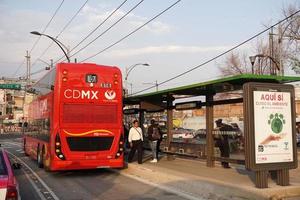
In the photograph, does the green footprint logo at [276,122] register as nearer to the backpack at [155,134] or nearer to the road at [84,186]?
the road at [84,186]

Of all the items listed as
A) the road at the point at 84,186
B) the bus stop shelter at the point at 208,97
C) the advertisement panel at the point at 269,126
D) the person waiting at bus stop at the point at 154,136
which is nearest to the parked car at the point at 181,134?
the bus stop shelter at the point at 208,97

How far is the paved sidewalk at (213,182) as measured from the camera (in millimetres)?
11359

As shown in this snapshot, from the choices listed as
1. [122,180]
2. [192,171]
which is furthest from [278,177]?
[122,180]

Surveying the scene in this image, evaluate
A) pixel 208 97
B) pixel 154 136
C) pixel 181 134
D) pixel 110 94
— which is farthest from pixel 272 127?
pixel 181 134

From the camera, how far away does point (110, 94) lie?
16953 mm

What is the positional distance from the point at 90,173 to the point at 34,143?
4412mm

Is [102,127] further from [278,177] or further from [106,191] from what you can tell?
[278,177]

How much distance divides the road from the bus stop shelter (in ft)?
10.1

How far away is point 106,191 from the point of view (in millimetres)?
13250

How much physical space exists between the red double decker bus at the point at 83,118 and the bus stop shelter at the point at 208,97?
7.91ft

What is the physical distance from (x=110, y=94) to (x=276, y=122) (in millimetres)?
6563

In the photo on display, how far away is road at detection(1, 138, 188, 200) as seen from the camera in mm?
12309

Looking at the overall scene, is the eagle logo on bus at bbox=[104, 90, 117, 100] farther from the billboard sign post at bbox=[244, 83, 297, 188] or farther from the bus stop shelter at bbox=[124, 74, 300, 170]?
the billboard sign post at bbox=[244, 83, 297, 188]

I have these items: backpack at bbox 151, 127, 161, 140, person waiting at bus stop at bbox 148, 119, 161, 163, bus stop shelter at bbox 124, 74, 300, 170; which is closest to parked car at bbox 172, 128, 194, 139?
bus stop shelter at bbox 124, 74, 300, 170
